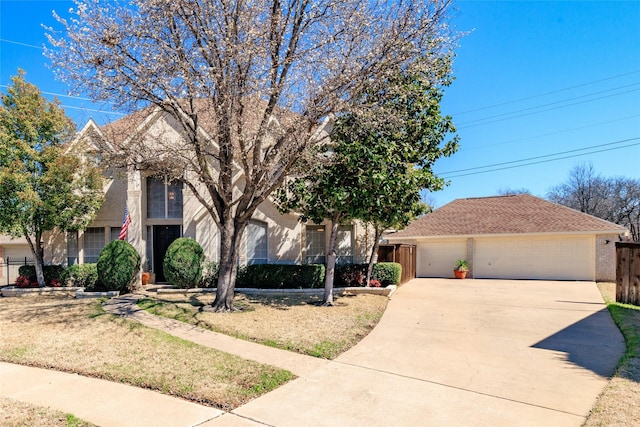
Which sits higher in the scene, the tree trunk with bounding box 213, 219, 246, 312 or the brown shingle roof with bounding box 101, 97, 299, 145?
the brown shingle roof with bounding box 101, 97, 299, 145

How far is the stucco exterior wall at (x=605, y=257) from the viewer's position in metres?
19.9

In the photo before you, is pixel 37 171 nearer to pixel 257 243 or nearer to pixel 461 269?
pixel 257 243

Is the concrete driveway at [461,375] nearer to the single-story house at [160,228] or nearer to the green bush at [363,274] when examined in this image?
the green bush at [363,274]

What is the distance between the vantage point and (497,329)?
9406 millimetres

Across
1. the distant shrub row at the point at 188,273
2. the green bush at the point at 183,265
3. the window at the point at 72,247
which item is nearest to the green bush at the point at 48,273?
the distant shrub row at the point at 188,273

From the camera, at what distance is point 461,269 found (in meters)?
22.4

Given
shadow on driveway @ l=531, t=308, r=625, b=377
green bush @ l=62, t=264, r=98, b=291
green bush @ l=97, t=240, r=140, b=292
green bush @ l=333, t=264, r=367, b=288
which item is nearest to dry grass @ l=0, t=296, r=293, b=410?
green bush @ l=97, t=240, r=140, b=292

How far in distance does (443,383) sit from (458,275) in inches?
696

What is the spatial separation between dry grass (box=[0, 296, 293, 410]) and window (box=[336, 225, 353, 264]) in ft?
30.6

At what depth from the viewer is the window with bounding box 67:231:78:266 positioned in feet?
52.4

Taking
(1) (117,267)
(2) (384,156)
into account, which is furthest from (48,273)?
(2) (384,156)

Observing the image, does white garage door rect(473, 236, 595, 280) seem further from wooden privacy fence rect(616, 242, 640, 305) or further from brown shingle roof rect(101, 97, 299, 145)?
brown shingle roof rect(101, 97, 299, 145)

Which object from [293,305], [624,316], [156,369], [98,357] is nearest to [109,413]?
[156,369]

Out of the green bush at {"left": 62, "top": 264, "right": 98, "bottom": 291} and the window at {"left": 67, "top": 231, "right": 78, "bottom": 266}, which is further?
the window at {"left": 67, "top": 231, "right": 78, "bottom": 266}
